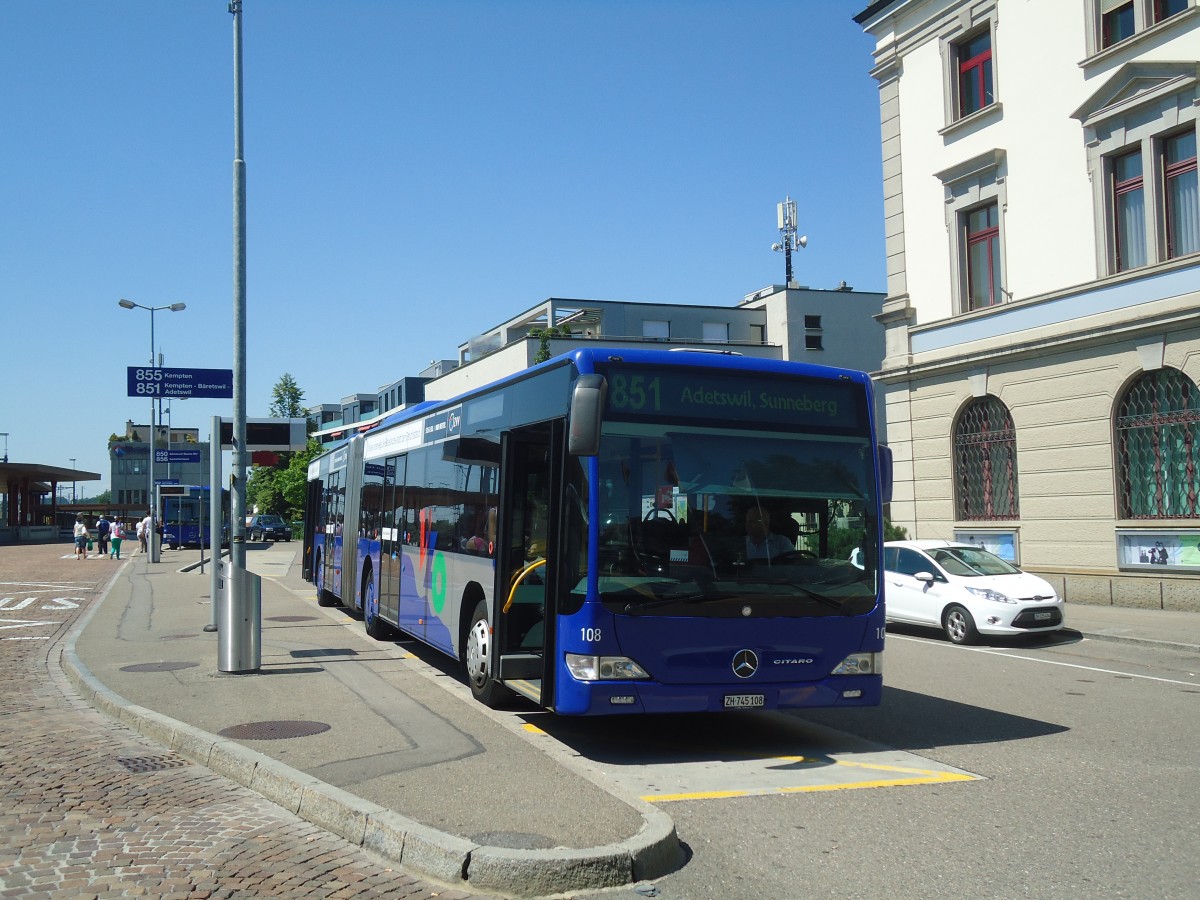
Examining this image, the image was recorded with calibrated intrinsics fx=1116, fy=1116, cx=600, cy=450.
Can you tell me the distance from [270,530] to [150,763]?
6420cm

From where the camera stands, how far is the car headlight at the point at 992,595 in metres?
15.7

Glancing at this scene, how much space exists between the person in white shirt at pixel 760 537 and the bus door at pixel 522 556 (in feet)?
6.13

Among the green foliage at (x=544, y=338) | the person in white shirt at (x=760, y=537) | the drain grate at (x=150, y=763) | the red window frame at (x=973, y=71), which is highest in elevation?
the red window frame at (x=973, y=71)

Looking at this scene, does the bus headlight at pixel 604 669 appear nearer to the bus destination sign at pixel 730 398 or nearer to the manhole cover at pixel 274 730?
the bus destination sign at pixel 730 398

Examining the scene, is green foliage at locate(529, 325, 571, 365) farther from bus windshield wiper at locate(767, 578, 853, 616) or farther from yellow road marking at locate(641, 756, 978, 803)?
yellow road marking at locate(641, 756, 978, 803)

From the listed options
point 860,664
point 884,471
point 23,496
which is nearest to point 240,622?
point 860,664

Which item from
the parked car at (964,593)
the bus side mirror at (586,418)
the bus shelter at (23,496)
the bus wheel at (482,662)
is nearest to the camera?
the bus side mirror at (586,418)

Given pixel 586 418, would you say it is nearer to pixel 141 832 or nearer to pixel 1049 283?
pixel 141 832

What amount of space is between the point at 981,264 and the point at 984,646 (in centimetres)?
1109

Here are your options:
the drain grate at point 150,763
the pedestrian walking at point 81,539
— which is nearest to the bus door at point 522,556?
the drain grate at point 150,763

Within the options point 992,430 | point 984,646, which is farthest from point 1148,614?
point 992,430

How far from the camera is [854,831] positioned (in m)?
6.25

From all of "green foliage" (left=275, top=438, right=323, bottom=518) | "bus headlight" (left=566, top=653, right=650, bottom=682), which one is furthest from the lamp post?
"bus headlight" (left=566, top=653, right=650, bottom=682)

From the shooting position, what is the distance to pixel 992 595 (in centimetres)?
1584
